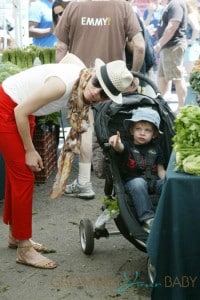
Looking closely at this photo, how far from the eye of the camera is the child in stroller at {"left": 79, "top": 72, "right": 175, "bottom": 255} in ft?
12.0

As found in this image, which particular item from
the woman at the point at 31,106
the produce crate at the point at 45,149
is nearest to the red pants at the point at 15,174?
the woman at the point at 31,106

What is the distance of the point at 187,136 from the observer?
2.95 meters

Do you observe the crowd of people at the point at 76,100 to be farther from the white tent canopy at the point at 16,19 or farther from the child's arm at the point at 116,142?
the white tent canopy at the point at 16,19

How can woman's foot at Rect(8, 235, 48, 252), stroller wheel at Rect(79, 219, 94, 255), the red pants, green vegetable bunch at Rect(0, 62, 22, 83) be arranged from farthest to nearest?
green vegetable bunch at Rect(0, 62, 22, 83), woman's foot at Rect(8, 235, 48, 252), stroller wheel at Rect(79, 219, 94, 255), the red pants

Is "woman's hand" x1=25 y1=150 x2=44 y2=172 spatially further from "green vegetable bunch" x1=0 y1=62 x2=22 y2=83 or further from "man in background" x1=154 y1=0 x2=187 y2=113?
"man in background" x1=154 y1=0 x2=187 y2=113

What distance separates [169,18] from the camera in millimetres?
8648

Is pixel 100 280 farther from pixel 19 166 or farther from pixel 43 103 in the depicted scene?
pixel 43 103

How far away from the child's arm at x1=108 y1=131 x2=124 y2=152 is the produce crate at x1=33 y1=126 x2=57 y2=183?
7.48 feet

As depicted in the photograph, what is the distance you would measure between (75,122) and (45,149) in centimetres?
246

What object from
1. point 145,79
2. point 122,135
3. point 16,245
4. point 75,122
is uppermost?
point 145,79

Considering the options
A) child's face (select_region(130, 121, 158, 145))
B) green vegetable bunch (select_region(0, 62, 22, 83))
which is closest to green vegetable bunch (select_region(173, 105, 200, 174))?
child's face (select_region(130, 121, 158, 145))

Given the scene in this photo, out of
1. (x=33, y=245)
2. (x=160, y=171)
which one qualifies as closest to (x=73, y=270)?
(x=33, y=245)

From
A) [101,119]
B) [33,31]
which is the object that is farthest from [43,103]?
[33,31]

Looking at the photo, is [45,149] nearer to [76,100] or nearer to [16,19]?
[16,19]
